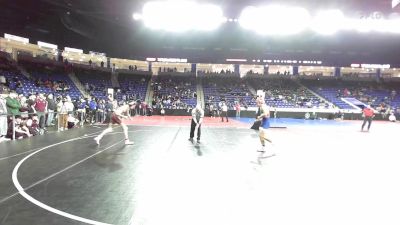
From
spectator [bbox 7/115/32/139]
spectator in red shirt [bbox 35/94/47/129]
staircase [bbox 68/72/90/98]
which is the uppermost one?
staircase [bbox 68/72/90/98]

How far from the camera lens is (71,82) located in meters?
37.8

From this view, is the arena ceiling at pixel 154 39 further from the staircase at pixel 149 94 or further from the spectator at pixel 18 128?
the spectator at pixel 18 128

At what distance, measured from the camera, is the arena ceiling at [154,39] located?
27641 millimetres

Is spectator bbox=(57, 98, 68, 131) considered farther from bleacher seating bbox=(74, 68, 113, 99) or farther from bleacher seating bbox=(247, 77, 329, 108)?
bleacher seating bbox=(247, 77, 329, 108)

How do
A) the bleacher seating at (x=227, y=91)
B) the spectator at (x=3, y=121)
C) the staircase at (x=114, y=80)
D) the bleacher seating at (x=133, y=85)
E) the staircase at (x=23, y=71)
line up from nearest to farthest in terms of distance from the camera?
the spectator at (x=3, y=121), the staircase at (x=23, y=71), the bleacher seating at (x=133, y=85), the bleacher seating at (x=227, y=91), the staircase at (x=114, y=80)

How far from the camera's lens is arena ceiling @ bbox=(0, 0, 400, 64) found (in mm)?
27641

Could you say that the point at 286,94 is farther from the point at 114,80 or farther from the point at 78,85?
the point at 78,85

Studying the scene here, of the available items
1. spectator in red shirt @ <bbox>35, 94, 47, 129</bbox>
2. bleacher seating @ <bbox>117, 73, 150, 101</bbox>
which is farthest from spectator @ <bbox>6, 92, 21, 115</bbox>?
bleacher seating @ <bbox>117, 73, 150, 101</bbox>

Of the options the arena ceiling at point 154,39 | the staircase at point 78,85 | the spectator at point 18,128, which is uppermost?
the arena ceiling at point 154,39

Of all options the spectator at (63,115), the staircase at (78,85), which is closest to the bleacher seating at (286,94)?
the staircase at (78,85)

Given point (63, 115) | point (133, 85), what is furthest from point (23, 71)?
point (63, 115)

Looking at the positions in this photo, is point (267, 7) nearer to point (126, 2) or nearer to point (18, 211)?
point (126, 2)

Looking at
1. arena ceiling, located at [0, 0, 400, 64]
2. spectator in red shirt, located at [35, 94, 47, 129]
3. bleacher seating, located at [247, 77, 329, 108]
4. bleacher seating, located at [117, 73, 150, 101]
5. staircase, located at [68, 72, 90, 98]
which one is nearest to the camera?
spectator in red shirt, located at [35, 94, 47, 129]

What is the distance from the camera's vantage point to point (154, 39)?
39.9 meters
